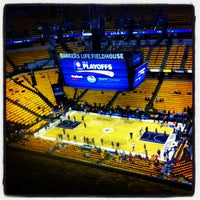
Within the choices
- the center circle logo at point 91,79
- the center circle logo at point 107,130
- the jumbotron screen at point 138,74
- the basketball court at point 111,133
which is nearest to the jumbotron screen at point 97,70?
the center circle logo at point 91,79

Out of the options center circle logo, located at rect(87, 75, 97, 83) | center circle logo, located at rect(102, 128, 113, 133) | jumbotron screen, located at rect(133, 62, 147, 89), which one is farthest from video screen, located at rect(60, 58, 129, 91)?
center circle logo, located at rect(102, 128, 113, 133)

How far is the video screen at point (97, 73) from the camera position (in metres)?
9.53

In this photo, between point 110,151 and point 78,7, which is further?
point 110,151

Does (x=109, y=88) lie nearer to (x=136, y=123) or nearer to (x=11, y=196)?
(x=136, y=123)

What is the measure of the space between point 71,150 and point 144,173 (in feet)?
9.50

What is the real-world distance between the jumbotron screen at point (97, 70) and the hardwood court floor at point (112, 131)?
2.22 meters

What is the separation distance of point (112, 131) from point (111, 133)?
0.23 metres

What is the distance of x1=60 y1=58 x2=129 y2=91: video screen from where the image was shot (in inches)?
375

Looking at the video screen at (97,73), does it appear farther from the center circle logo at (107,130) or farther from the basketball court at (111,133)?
the center circle logo at (107,130)

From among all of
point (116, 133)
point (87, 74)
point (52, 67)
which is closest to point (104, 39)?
point (87, 74)

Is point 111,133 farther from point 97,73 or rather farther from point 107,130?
point 97,73

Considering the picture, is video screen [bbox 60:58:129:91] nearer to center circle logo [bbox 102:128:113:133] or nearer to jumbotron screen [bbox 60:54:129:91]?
jumbotron screen [bbox 60:54:129:91]

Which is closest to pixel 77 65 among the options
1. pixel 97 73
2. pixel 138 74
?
pixel 97 73

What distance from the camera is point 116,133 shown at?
39.2 feet
